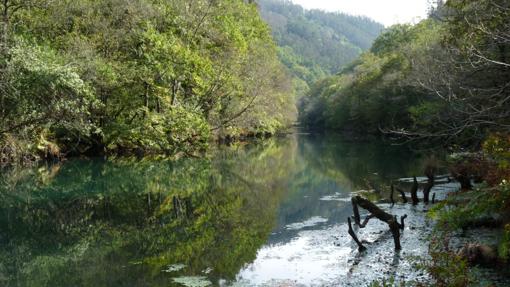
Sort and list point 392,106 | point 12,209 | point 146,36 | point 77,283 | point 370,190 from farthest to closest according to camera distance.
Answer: point 392,106, point 146,36, point 370,190, point 12,209, point 77,283

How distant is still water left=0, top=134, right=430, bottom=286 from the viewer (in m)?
12.3

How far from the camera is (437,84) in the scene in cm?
1593

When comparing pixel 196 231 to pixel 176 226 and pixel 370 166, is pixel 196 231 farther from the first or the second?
pixel 370 166

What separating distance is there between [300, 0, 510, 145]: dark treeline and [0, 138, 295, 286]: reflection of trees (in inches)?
250

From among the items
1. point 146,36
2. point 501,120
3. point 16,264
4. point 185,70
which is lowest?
point 16,264

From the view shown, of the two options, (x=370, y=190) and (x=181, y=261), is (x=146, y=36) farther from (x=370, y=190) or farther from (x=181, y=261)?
(x=181, y=261)

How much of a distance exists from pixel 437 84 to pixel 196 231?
31.3 feet

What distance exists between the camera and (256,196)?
78.5 ft

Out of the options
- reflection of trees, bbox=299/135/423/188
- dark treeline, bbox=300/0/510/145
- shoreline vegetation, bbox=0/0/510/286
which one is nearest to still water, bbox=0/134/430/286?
reflection of trees, bbox=299/135/423/188

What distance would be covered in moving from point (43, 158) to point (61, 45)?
976 centimetres

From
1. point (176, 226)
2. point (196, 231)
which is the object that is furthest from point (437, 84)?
point (176, 226)

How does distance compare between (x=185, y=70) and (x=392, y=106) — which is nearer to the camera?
(x=185, y=70)

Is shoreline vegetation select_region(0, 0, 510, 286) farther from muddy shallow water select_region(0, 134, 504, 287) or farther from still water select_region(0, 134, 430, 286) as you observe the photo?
still water select_region(0, 134, 430, 286)

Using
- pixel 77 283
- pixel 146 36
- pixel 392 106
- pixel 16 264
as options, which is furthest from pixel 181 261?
pixel 392 106
